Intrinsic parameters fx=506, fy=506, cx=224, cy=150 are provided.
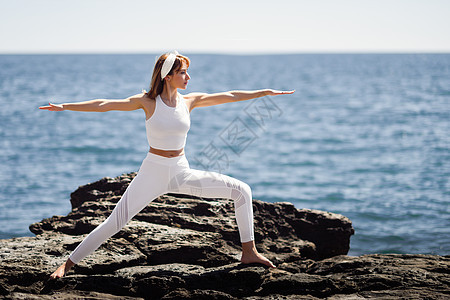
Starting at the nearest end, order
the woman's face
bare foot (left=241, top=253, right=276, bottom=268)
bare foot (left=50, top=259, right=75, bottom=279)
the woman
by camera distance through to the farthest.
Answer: bare foot (left=50, top=259, right=75, bottom=279)
the woman
the woman's face
bare foot (left=241, top=253, right=276, bottom=268)

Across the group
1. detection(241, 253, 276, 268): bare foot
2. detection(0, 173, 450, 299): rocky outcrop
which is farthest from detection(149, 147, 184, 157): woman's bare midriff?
detection(241, 253, 276, 268): bare foot

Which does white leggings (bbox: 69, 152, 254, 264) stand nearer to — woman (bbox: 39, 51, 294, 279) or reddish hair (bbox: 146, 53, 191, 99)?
woman (bbox: 39, 51, 294, 279)

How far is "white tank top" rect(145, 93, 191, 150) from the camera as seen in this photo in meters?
5.38

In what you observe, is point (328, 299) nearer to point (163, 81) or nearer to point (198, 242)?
point (198, 242)

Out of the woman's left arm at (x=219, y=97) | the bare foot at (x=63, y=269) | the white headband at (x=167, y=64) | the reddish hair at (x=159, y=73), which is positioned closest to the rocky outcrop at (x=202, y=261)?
the bare foot at (x=63, y=269)

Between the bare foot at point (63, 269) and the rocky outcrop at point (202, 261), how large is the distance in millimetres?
80

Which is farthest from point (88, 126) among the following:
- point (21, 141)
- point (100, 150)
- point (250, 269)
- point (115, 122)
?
point (250, 269)

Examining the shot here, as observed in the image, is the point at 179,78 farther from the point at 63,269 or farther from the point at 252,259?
the point at 63,269

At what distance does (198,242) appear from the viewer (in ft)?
20.1

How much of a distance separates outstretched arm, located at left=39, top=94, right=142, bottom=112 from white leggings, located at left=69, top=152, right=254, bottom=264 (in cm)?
58

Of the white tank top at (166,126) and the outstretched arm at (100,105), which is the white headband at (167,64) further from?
the outstretched arm at (100,105)

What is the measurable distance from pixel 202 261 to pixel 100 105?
217 cm

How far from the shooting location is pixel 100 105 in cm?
521

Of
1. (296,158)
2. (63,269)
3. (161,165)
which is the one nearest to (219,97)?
(161,165)
